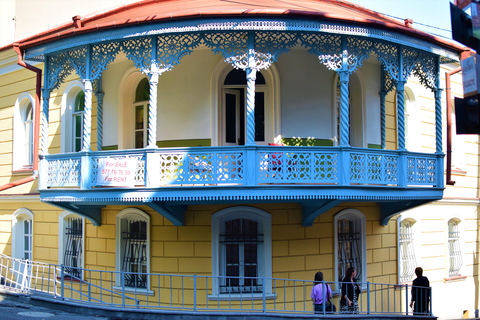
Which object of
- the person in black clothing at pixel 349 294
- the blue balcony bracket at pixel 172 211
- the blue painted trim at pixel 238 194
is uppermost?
the blue painted trim at pixel 238 194

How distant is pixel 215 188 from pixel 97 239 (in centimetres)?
476

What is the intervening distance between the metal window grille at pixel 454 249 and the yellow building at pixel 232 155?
1.97 metres

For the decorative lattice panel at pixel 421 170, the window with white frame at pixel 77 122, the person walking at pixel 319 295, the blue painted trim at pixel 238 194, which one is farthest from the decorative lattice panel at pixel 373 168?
the window with white frame at pixel 77 122

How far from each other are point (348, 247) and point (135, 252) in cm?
519

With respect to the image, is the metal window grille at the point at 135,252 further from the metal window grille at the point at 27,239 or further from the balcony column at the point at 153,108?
the metal window grille at the point at 27,239

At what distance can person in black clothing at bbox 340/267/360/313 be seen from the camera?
11930 mm

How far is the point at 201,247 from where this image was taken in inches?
520

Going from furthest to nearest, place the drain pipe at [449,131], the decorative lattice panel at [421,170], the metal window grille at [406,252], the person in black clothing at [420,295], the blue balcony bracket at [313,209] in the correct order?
the metal window grille at [406,252], the drain pipe at [449,131], the person in black clothing at [420,295], the decorative lattice panel at [421,170], the blue balcony bracket at [313,209]

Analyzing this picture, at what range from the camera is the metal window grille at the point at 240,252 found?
13.3 metres

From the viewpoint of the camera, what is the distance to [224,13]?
37.0 ft

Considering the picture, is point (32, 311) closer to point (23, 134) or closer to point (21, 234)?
point (21, 234)

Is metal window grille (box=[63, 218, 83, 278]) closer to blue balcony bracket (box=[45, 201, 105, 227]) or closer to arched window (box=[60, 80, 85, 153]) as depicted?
blue balcony bracket (box=[45, 201, 105, 227])

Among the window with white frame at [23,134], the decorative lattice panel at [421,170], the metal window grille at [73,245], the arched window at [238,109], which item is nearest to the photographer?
the decorative lattice panel at [421,170]

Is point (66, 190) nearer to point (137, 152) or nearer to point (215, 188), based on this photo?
point (137, 152)
